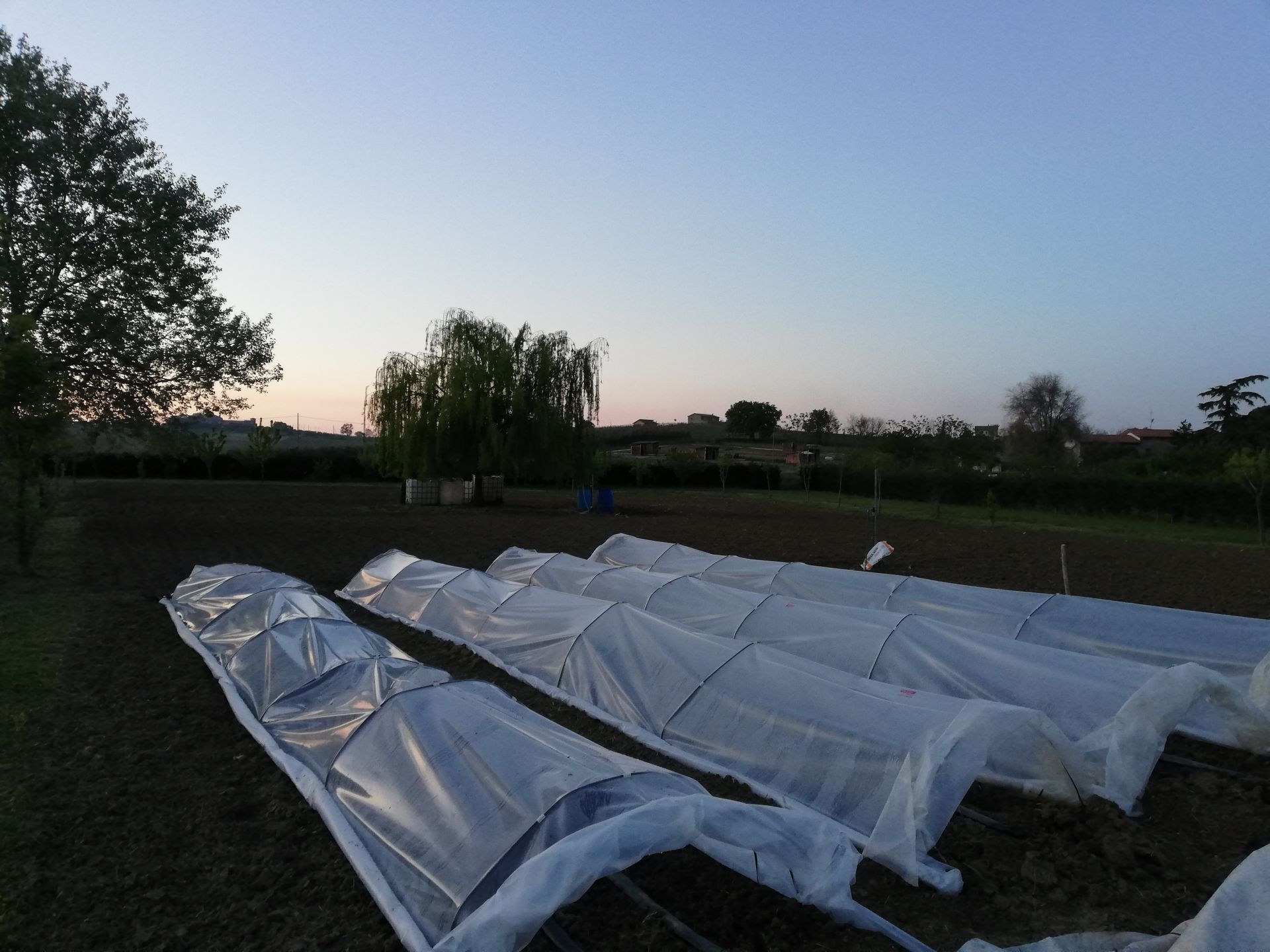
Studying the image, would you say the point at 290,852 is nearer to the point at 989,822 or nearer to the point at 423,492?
the point at 989,822

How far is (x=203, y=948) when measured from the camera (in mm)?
3291

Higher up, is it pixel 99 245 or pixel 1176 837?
pixel 99 245

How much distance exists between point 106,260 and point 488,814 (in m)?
17.7

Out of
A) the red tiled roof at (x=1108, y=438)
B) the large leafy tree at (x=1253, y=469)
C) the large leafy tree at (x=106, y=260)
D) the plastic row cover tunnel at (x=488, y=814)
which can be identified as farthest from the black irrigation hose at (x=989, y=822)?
the red tiled roof at (x=1108, y=438)

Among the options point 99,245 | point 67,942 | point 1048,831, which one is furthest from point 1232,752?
point 99,245

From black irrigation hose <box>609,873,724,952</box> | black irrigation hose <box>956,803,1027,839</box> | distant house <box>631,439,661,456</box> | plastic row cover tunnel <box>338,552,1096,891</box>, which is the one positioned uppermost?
distant house <box>631,439,661,456</box>

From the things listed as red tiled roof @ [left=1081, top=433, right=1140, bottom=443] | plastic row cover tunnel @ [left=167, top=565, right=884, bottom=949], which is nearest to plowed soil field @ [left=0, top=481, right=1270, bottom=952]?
plastic row cover tunnel @ [left=167, top=565, right=884, bottom=949]

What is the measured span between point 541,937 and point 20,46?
794 inches

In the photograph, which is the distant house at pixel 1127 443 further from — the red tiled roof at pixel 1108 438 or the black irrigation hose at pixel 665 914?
the black irrigation hose at pixel 665 914

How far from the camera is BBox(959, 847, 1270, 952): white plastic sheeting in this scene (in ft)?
8.77

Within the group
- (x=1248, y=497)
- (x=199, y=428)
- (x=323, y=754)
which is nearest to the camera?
(x=323, y=754)

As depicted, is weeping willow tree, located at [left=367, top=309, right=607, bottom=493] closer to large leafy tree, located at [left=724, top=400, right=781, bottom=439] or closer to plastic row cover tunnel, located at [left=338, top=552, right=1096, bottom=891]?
plastic row cover tunnel, located at [left=338, top=552, right=1096, bottom=891]

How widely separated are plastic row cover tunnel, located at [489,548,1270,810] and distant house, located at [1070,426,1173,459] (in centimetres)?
4118

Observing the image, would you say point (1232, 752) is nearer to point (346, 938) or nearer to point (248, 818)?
point (346, 938)
